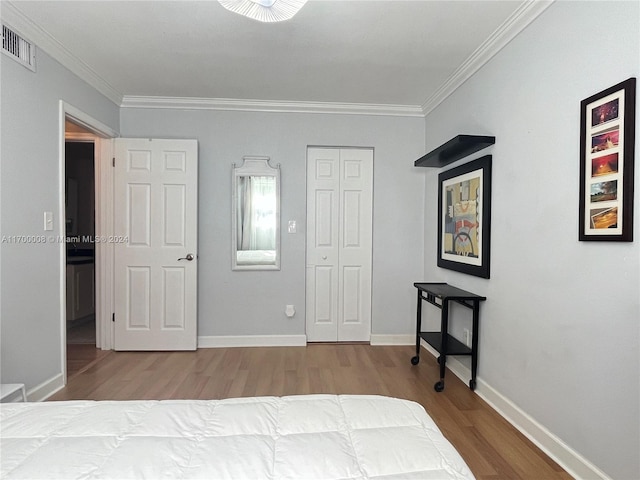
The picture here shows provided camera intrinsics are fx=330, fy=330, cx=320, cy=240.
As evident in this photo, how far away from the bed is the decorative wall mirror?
245 cm

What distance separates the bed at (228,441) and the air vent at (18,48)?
222cm

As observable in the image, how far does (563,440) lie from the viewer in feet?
5.93

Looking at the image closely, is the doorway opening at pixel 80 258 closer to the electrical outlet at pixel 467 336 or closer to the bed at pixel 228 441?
the bed at pixel 228 441

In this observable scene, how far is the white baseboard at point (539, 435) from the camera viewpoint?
5.48 ft

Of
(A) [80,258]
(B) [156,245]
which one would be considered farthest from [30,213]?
(A) [80,258]

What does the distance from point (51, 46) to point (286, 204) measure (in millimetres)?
2305

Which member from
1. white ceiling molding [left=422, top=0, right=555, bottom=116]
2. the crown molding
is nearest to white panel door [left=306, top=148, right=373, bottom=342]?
white ceiling molding [left=422, top=0, right=555, bottom=116]

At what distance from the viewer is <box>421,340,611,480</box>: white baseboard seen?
1669 millimetres

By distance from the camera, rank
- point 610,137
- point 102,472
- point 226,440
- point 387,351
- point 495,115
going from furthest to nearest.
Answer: point 387,351
point 495,115
point 610,137
point 226,440
point 102,472

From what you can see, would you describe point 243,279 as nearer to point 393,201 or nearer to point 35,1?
point 393,201

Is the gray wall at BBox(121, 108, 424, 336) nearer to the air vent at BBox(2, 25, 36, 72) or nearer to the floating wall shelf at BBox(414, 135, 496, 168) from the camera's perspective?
the floating wall shelf at BBox(414, 135, 496, 168)

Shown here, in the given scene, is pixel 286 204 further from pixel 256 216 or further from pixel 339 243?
pixel 339 243

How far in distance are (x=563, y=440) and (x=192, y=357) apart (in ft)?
10.0

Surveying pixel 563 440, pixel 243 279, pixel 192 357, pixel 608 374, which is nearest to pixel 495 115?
pixel 608 374
